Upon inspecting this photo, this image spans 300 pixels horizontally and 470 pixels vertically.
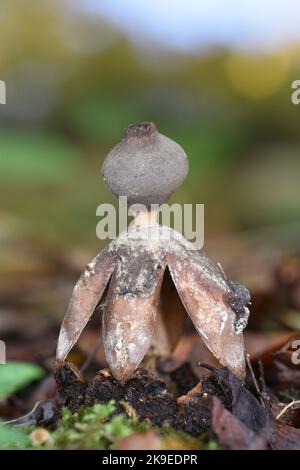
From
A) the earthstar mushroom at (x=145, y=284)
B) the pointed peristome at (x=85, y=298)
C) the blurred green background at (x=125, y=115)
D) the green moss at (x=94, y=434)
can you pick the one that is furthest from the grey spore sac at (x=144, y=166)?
the blurred green background at (x=125, y=115)

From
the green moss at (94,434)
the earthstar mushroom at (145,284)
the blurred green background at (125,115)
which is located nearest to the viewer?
the green moss at (94,434)

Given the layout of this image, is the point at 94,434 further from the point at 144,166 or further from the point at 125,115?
the point at 125,115

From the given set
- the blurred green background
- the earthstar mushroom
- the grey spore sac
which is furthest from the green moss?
the blurred green background

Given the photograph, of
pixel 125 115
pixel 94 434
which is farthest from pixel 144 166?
pixel 125 115

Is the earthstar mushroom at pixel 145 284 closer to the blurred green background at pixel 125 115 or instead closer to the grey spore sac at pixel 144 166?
the grey spore sac at pixel 144 166

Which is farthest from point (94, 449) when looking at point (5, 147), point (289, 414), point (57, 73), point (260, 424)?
point (57, 73)
